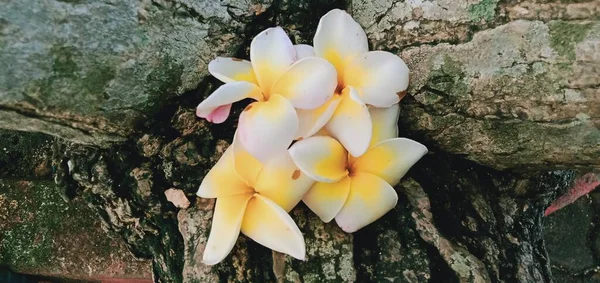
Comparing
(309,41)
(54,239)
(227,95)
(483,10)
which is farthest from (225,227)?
(54,239)

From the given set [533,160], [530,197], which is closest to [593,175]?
[530,197]

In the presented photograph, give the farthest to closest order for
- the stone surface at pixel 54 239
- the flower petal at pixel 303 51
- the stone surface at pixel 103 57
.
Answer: the stone surface at pixel 54 239 < the flower petal at pixel 303 51 < the stone surface at pixel 103 57

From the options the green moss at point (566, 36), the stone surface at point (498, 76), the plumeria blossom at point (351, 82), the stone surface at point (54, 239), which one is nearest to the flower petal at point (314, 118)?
the plumeria blossom at point (351, 82)

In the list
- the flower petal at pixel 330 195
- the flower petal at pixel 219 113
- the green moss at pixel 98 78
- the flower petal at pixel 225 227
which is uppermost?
the green moss at pixel 98 78

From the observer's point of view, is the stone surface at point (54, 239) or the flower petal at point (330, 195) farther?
the stone surface at point (54, 239)

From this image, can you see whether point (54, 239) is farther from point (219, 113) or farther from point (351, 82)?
point (351, 82)

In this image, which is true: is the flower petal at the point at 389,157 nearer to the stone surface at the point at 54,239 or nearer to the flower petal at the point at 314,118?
the flower petal at the point at 314,118

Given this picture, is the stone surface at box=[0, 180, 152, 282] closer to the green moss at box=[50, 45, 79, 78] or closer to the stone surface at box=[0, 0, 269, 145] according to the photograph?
the stone surface at box=[0, 0, 269, 145]
